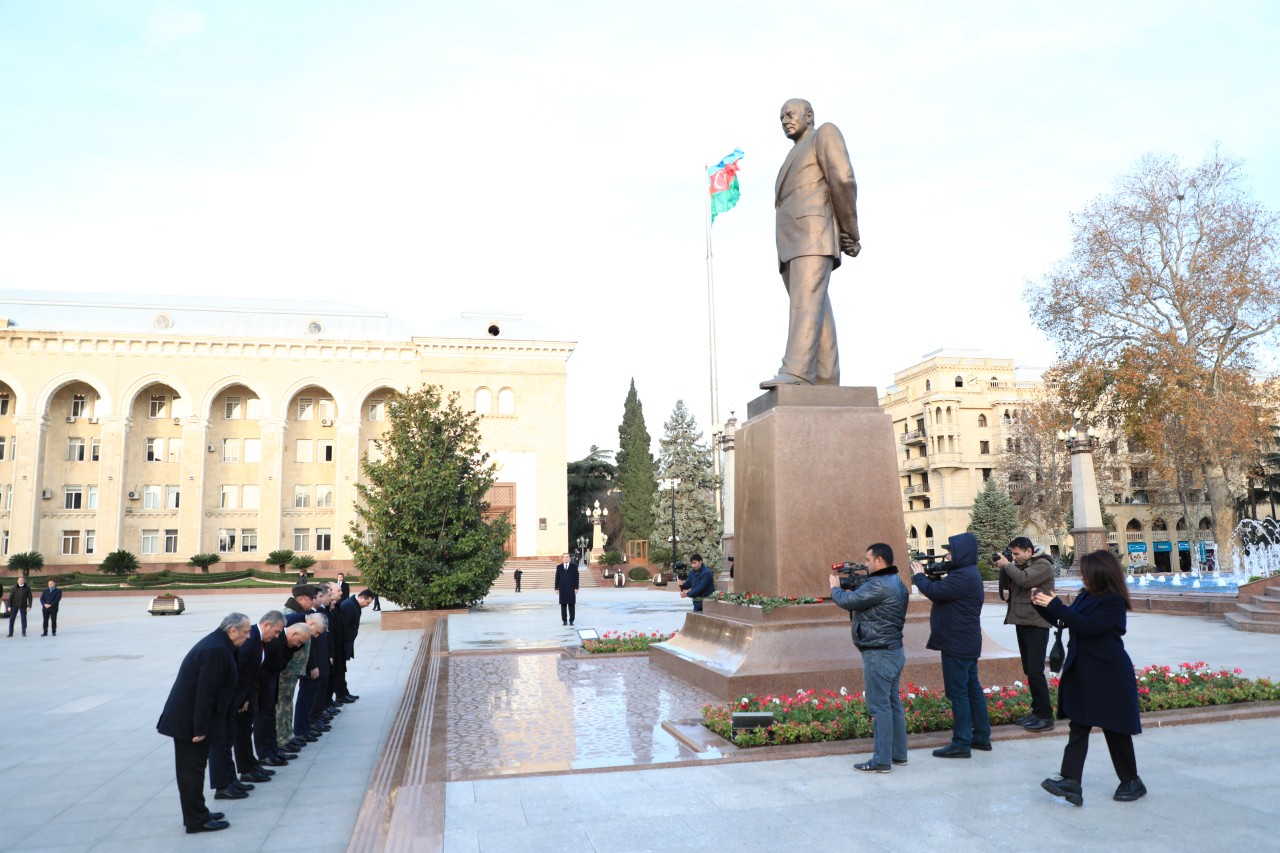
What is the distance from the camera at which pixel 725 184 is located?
111 feet

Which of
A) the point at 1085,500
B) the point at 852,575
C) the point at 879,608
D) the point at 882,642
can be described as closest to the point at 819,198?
the point at 852,575

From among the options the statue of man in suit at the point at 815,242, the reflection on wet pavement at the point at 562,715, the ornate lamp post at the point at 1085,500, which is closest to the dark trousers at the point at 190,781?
the reflection on wet pavement at the point at 562,715

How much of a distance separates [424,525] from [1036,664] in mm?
17101

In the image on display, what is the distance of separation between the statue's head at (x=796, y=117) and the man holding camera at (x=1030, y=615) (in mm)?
5180

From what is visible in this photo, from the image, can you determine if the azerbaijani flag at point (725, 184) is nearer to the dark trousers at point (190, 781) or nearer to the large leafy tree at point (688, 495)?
the large leafy tree at point (688, 495)

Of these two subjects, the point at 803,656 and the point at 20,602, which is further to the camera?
the point at 20,602

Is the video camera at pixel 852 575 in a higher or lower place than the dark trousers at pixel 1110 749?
higher

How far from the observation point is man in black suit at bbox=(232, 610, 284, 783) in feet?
19.2

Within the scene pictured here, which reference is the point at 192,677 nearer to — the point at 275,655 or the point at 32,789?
the point at 275,655

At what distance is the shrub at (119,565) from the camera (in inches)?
1663

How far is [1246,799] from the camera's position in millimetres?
4809

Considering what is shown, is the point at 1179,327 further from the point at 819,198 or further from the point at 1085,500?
the point at 819,198

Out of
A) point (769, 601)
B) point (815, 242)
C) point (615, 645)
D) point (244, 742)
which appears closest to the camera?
point (244, 742)

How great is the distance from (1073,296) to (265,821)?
93.8 ft
